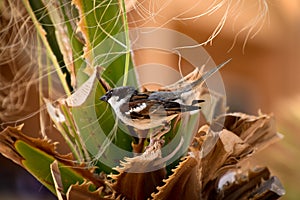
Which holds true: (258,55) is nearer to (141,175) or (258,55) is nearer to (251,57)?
(251,57)

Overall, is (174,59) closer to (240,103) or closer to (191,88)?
(191,88)

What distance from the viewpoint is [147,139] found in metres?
0.34

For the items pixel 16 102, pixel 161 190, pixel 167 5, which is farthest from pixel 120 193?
pixel 16 102

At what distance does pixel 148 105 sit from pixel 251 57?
0.33m

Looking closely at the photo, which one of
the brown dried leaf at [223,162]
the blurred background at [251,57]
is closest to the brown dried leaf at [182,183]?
the brown dried leaf at [223,162]

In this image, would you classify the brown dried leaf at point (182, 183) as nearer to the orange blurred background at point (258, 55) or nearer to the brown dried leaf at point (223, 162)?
the brown dried leaf at point (223, 162)

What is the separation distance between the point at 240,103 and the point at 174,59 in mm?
306

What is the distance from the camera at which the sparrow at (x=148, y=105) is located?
312 mm

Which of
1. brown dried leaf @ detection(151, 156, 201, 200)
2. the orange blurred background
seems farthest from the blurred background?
brown dried leaf @ detection(151, 156, 201, 200)

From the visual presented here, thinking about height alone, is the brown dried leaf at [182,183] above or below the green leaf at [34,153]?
below

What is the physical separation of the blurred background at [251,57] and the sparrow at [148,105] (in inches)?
2.6

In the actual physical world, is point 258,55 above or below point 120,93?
below

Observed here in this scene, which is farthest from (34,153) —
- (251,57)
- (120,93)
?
(251,57)

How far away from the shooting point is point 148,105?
0.31 m
